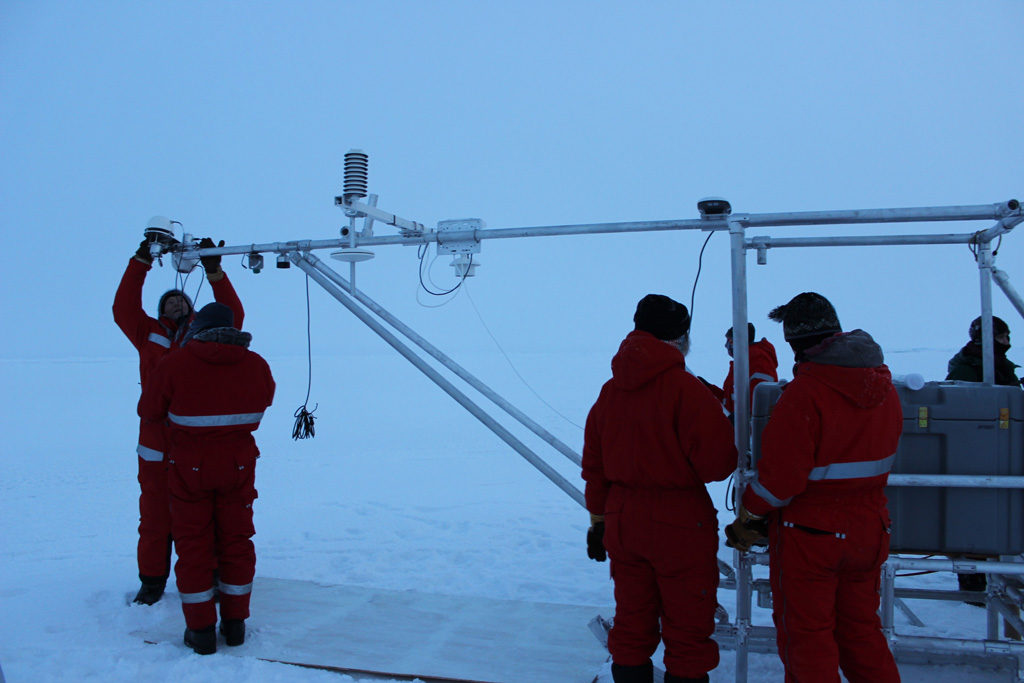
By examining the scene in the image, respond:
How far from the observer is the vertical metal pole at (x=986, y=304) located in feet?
11.1

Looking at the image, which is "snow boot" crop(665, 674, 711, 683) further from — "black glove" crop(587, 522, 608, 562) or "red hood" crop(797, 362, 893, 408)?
"red hood" crop(797, 362, 893, 408)

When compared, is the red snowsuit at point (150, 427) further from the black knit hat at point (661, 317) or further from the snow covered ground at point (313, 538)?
the black knit hat at point (661, 317)

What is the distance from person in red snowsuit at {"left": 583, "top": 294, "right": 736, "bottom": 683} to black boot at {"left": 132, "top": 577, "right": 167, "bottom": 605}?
2990mm

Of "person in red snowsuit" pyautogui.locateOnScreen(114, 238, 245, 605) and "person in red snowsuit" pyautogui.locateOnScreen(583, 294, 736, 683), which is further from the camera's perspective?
"person in red snowsuit" pyautogui.locateOnScreen(114, 238, 245, 605)

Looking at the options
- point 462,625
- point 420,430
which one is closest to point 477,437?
point 420,430

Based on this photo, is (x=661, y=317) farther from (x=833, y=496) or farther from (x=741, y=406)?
(x=833, y=496)

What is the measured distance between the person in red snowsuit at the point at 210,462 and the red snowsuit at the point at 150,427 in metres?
0.61

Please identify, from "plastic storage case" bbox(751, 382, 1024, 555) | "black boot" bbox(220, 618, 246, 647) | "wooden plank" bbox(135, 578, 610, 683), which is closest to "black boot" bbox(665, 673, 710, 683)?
"wooden plank" bbox(135, 578, 610, 683)

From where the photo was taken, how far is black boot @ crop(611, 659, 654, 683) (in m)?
2.81

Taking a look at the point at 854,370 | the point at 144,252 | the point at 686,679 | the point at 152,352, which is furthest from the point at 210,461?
the point at 854,370

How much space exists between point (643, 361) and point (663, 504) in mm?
564

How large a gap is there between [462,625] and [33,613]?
8.40 ft

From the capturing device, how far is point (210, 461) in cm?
364

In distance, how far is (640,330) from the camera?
115 inches
